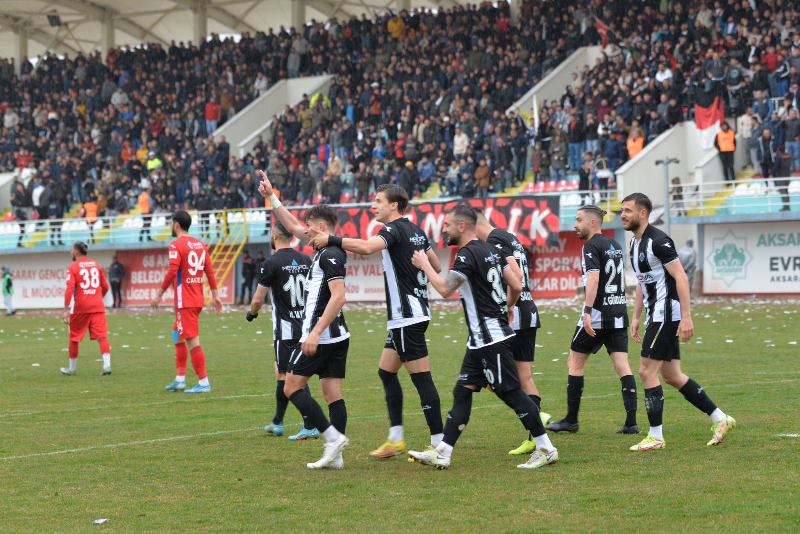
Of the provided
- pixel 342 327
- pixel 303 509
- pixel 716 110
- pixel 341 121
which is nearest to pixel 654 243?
pixel 342 327

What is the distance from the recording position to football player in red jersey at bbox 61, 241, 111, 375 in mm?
15023

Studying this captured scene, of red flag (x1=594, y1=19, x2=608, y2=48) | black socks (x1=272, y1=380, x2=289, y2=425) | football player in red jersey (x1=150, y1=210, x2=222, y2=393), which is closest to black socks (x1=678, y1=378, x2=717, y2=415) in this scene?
black socks (x1=272, y1=380, x2=289, y2=425)

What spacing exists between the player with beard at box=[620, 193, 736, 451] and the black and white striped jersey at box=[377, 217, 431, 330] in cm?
177

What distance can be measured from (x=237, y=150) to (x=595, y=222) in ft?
122

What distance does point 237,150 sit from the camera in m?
45.0

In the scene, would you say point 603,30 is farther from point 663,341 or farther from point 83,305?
point 663,341

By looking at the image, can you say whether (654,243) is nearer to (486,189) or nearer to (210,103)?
(486,189)

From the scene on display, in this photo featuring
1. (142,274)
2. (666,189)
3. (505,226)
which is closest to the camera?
(666,189)

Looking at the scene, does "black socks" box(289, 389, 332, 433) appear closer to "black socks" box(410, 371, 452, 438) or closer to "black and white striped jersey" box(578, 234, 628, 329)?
"black socks" box(410, 371, 452, 438)

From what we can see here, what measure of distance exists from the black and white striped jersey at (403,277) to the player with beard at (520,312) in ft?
2.26

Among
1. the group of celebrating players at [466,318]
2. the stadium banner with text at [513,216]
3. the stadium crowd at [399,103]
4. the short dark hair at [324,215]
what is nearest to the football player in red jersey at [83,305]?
the group of celebrating players at [466,318]

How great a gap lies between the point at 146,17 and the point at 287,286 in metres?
51.1

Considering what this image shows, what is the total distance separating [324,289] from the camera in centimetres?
793

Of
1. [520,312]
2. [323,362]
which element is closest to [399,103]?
[520,312]
